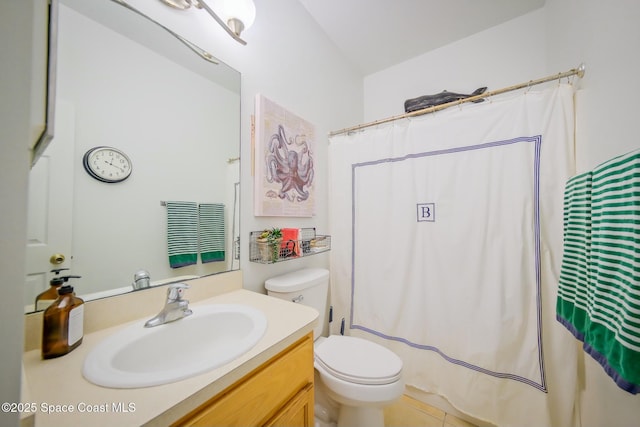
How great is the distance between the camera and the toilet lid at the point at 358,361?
0.99 m

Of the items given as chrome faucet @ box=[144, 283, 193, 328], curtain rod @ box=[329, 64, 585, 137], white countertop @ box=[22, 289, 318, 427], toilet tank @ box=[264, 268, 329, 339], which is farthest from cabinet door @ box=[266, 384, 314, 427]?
curtain rod @ box=[329, 64, 585, 137]

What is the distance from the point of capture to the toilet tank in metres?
1.12

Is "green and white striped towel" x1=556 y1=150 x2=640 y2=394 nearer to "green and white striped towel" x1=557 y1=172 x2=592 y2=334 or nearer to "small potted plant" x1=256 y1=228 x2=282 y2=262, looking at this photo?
"green and white striped towel" x1=557 y1=172 x2=592 y2=334

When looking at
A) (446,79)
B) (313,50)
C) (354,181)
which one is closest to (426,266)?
(354,181)

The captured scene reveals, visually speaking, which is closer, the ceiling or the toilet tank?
the toilet tank

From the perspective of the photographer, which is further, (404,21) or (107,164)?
(404,21)

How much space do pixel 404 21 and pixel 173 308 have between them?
2.14 meters

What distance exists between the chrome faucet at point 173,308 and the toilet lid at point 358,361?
69 cm

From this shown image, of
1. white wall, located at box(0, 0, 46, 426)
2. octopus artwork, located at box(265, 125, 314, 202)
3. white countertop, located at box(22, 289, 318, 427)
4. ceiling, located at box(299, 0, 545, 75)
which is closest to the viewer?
white wall, located at box(0, 0, 46, 426)

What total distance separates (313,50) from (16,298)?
6.00 feet

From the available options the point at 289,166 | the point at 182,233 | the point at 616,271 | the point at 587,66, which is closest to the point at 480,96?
the point at 587,66

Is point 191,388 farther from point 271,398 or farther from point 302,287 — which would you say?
point 302,287

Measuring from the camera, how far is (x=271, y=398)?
62cm

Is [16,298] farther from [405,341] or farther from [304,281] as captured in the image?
[405,341]
